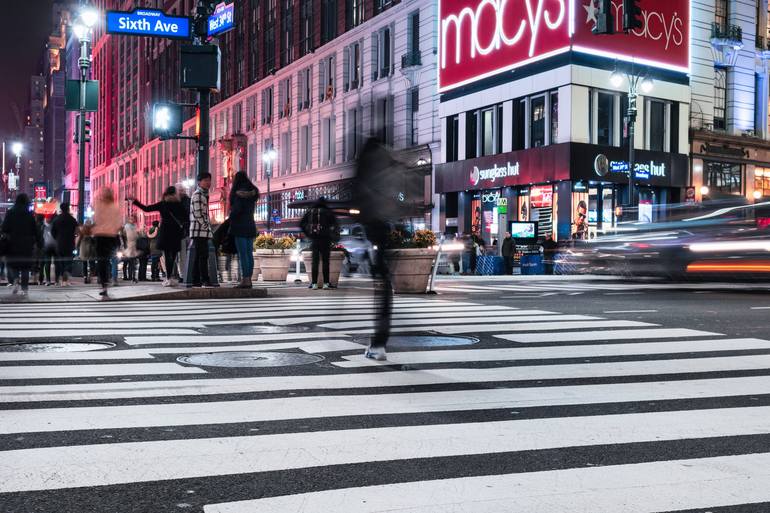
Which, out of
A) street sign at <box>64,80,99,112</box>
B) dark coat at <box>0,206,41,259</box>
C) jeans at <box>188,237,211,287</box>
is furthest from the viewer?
street sign at <box>64,80,99,112</box>

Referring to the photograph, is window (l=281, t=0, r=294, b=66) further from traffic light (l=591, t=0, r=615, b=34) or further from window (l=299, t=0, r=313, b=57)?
traffic light (l=591, t=0, r=615, b=34)

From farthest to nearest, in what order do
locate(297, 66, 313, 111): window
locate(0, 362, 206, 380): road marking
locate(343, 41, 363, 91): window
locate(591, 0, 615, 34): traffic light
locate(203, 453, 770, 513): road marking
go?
locate(297, 66, 313, 111): window
locate(343, 41, 363, 91): window
locate(591, 0, 615, 34): traffic light
locate(0, 362, 206, 380): road marking
locate(203, 453, 770, 513): road marking

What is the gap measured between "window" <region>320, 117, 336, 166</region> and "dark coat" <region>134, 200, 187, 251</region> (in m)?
36.0

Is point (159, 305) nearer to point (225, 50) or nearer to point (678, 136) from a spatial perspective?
point (678, 136)

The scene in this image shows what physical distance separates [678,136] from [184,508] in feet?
127

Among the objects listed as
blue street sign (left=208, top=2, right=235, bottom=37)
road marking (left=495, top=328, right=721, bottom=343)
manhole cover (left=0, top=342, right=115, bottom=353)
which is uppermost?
blue street sign (left=208, top=2, right=235, bottom=37)

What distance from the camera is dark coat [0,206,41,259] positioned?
16.2 metres

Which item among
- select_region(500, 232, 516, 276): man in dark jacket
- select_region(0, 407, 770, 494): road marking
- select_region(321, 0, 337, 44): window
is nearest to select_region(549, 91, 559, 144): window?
select_region(500, 232, 516, 276): man in dark jacket

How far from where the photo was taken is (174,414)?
193 inches

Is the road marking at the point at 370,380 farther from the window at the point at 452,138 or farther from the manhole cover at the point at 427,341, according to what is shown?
the window at the point at 452,138

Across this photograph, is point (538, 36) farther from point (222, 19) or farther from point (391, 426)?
point (391, 426)

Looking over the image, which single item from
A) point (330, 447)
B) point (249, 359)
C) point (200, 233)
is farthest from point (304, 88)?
point (330, 447)

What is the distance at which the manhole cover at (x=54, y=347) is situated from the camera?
24.5 feet

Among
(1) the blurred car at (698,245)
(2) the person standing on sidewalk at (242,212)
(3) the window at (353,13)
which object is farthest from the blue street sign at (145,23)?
(3) the window at (353,13)
